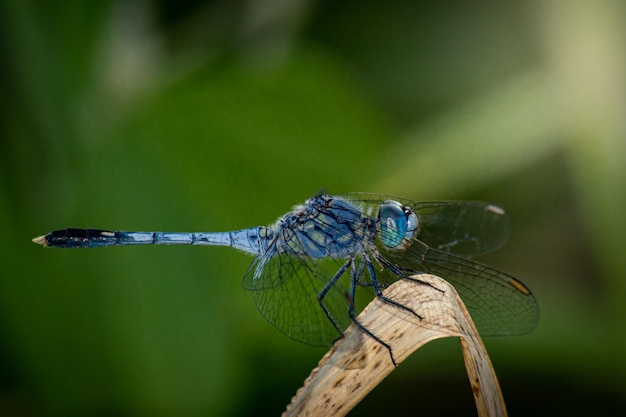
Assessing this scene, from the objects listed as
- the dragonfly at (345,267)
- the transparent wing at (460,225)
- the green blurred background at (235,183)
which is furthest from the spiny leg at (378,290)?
the green blurred background at (235,183)

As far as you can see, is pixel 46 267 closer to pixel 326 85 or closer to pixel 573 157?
pixel 326 85

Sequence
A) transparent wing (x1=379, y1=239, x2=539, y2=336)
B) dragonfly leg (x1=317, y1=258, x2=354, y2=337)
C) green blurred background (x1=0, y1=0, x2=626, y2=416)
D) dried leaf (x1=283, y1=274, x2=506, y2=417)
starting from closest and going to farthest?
dried leaf (x1=283, y1=274, x2=506, y2=417) < dragonfly leg (x1=317, y1=258, x2=354, y2=337) < transparent wing (x1=379, y1=239, x2=539, y2=336) < green blurred background (x1=0, y1=0, x2=626, y2=416)

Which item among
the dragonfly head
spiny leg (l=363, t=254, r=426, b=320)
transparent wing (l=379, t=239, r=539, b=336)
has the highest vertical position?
the dragonfly head

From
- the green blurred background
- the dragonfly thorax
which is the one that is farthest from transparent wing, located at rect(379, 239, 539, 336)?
the green blurred background

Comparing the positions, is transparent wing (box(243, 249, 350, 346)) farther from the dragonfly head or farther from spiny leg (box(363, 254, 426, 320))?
the dragonfly head

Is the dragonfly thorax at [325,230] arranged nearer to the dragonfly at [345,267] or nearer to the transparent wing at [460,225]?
the dragonfly at [345,267]

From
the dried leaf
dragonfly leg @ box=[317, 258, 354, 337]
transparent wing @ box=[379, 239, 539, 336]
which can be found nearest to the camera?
the dried leaf

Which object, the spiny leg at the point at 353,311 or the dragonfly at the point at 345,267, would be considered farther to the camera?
the dragonfly at the point at 345,267

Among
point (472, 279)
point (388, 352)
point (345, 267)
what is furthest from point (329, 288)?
point (388, 352)
